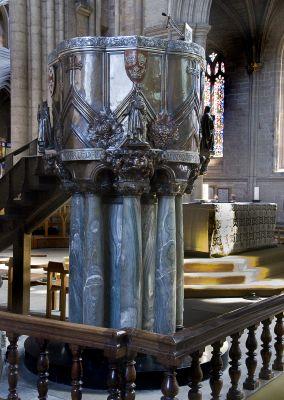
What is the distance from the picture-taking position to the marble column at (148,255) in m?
3.19

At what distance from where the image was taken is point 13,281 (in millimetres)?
5102

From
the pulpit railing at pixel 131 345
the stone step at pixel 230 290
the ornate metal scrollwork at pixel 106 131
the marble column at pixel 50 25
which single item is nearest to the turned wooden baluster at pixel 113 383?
the pulpit railing at pixel 131 345

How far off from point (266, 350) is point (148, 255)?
93cm

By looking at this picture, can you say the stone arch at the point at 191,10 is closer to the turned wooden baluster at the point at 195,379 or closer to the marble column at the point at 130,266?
the marble column at the point at 130,266

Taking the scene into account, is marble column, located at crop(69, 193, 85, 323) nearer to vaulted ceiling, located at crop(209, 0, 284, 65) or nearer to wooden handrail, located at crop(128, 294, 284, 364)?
wooden handrail, located at crop(128, 294, 284, 364)

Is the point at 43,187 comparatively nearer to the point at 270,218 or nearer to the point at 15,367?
the point at 15,367

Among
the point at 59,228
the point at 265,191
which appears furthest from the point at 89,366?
the point at 265,191

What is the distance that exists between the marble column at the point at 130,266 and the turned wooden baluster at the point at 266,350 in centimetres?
77

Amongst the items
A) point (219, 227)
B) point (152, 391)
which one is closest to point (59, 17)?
point (219, 227)

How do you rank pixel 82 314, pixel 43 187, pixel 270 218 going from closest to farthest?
pixel 82 314, pixel 43 187, pixel 270 218

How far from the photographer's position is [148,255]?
10.5 ft

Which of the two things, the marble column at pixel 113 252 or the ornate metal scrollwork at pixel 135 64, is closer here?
the ornate metal scrollwork at pixel 135 64

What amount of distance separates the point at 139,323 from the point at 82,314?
42 centimetres

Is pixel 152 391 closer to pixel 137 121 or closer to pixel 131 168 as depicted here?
pixel 131 168
